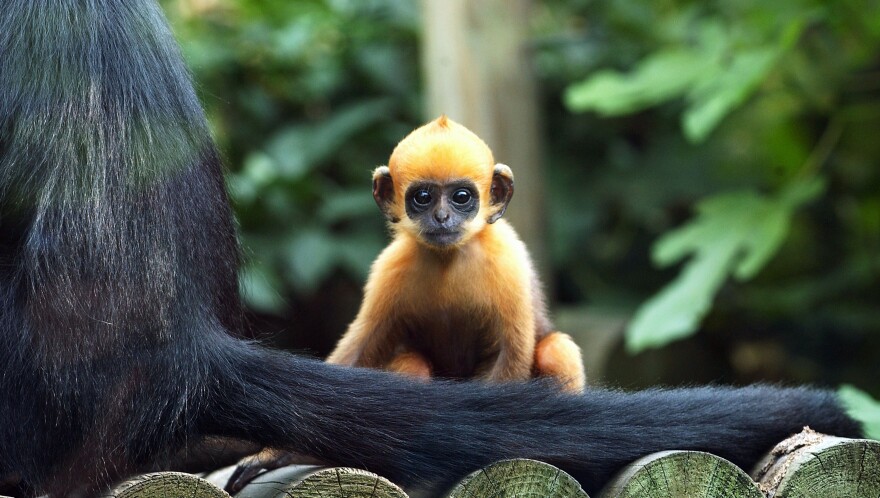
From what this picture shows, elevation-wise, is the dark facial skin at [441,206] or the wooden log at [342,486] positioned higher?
the dark facial skin at [441,206]

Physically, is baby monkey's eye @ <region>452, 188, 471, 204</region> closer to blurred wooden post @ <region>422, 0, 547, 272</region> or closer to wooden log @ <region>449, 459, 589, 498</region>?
wooden log @ <region>449, 459, 589, 498</region>

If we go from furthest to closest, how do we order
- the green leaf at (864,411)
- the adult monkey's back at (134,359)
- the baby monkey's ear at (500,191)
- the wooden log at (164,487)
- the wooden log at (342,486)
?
1. the green leaf at (864,411)
2. the baby monkey's ear at (500,191)
3. the adult monkey's back at (134,359)
4. the wooden log at (342,486)
5. the wooden log at (164,487)

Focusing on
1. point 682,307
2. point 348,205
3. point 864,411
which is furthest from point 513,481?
point 348,205

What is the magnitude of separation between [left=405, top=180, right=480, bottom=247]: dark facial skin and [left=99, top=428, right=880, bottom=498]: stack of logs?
691mm

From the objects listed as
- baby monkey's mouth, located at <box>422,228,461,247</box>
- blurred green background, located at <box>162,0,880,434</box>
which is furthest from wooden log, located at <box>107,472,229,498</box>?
blurred green background, located at <box>162,0,880,434</box>

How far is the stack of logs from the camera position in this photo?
2557 mm

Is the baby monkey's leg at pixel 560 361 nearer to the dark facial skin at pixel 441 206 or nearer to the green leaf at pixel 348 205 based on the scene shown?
the dark facial skin at pixel 441 206

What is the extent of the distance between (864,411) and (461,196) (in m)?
1.53

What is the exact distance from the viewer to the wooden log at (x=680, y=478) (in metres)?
2.73

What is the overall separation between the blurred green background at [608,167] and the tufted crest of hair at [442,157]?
3.49 m

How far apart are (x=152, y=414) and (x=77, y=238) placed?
452 millimetres

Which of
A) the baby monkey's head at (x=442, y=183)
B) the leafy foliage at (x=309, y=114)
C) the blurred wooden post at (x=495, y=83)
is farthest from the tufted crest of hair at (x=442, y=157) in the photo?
the leafy foliage at (x=309, y=114)

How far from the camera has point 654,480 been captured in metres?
2.73

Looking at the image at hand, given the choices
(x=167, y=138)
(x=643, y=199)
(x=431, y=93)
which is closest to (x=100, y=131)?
(x=167, y=138)
